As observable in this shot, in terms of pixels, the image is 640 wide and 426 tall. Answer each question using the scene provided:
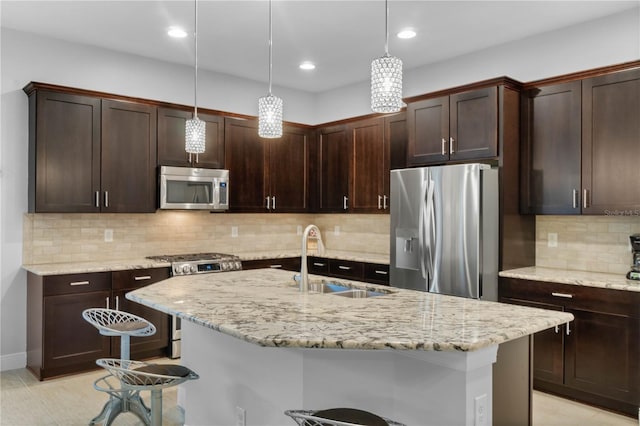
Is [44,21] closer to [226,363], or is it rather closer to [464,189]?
[226,363]

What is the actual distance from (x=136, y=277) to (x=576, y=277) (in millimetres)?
3599

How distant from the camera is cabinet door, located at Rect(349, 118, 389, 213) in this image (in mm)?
5277

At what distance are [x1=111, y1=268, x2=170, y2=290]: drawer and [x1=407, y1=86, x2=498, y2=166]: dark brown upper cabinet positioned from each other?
2.55 m

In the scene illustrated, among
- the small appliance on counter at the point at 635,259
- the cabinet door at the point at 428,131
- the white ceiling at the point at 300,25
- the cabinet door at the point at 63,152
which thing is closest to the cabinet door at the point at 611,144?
the small appliance on counter at the point at 635,259

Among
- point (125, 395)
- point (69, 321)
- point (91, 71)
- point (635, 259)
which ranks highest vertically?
point (91, 71)

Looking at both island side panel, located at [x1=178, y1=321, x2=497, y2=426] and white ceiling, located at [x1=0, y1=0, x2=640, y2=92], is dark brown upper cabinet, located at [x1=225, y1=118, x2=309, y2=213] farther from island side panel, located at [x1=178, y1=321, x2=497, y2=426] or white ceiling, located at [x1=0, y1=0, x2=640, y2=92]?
island side panel, located at [x1=178, y1=321, x2=497, y2=426]

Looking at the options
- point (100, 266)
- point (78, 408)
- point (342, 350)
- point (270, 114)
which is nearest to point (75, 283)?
point (100, 266)

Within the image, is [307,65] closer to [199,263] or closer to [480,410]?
[199,263]

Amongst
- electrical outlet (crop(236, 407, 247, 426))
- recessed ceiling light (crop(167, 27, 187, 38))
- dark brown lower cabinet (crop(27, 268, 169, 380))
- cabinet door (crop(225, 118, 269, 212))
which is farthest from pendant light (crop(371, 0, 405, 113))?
cabinet door (crop(225, 118, 269, 212))

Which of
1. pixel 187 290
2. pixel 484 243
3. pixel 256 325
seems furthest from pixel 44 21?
pixel 484 243

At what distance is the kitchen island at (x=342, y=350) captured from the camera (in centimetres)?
181

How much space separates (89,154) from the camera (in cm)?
441

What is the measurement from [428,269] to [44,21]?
378 centimetres

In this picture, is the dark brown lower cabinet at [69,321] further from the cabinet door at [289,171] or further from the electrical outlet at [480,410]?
the electrical outlet at [480,410]
